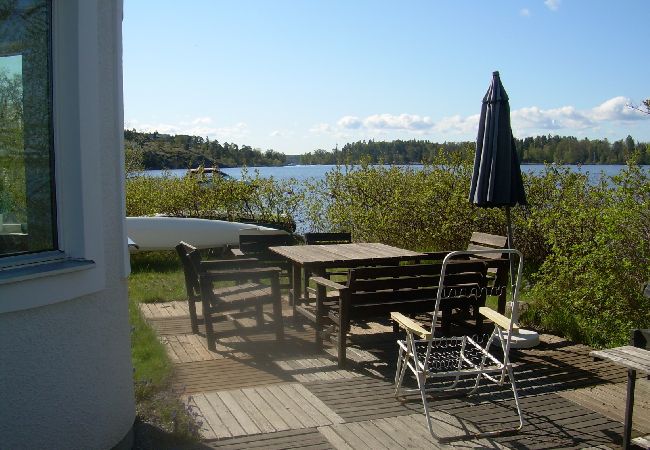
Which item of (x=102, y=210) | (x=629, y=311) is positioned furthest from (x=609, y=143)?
(x=102, y=210)

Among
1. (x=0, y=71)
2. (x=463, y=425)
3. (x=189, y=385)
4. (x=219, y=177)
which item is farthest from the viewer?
(x=219, y=177)

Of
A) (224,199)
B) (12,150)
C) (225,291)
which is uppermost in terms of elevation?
(12,150)

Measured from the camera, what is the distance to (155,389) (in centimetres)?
501

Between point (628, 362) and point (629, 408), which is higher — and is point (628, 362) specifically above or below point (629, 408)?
above

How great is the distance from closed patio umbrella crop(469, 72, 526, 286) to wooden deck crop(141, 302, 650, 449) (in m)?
1.53

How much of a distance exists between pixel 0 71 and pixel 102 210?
86 cm

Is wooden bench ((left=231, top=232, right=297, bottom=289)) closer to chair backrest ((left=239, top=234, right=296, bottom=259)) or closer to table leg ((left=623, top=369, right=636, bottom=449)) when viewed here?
chair backrest ((left=239, top=234, right=296, bottom=259))

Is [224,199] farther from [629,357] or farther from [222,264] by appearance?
[629,357]

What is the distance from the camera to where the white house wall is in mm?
3223

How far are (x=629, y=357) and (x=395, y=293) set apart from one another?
93.7 inches

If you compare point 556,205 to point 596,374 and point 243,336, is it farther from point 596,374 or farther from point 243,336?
point 243,336

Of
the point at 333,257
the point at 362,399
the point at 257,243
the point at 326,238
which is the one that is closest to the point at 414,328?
the point at 362,399

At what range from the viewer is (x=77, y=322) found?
138 inches

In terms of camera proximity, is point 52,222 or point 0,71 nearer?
point 0,71
